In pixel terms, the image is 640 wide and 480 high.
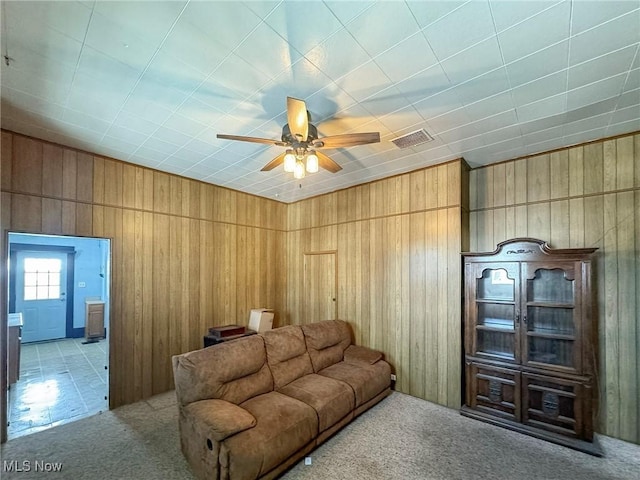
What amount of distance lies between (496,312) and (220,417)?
3138mm

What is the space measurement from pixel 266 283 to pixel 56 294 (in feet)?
18.9

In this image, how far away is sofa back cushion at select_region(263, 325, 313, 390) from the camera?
3137 millimetres

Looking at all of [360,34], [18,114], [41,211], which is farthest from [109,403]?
[360,34]

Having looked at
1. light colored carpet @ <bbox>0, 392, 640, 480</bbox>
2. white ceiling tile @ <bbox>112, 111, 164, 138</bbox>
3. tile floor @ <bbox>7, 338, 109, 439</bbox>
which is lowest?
tile floor @ <bbox>7, 338, 109, 439</bbox>

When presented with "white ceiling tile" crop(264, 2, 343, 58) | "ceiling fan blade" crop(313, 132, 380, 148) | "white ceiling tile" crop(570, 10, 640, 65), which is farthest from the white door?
"white ceiling tile" crop(570, 10, 640, 65)

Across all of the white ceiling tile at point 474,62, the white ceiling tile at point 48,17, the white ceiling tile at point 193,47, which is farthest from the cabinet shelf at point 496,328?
the white ceiling tile at point 48,17

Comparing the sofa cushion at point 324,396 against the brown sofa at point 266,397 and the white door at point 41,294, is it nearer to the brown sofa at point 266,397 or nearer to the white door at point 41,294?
the brown sofa at point 266,397

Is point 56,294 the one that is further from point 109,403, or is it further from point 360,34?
point 360,34

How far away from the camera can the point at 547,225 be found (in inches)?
133

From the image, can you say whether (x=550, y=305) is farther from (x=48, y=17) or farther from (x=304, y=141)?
(x=48, y=17)

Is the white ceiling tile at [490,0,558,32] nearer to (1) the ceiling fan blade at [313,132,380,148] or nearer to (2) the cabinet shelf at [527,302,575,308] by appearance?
(1) the ceiling fan blade at [313,132,380,148]

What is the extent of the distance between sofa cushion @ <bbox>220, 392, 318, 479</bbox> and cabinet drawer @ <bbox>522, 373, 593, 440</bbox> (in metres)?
2.29

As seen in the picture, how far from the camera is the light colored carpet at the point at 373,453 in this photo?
238 cm

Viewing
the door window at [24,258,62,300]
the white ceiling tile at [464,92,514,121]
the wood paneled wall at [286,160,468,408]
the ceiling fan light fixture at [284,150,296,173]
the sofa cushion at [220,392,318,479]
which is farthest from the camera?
the door window at [24,258,62,300]
